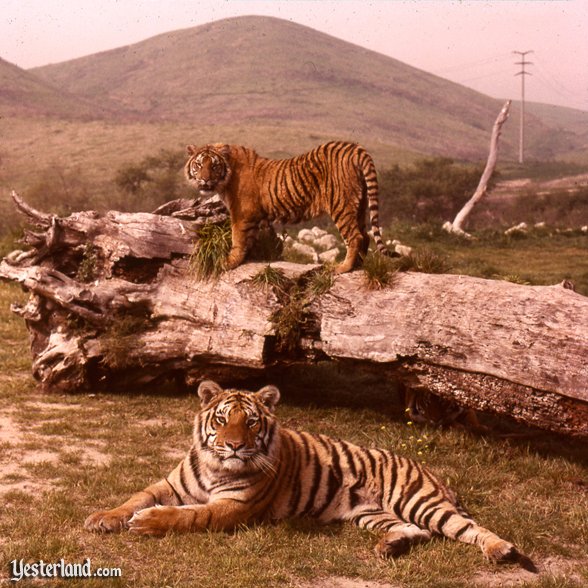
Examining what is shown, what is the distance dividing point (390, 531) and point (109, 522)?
1945 millimetres

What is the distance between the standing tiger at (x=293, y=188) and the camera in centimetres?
888

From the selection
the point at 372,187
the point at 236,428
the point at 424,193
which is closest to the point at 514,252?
the point at 372,187

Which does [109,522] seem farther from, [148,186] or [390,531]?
[148,186]

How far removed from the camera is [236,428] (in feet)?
17.6

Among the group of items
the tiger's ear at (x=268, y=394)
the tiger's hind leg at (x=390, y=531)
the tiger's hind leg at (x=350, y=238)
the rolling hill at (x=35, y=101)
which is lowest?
the tiger's hind leg at (x=390, y=531)

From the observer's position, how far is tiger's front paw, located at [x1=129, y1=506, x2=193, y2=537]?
5355mm

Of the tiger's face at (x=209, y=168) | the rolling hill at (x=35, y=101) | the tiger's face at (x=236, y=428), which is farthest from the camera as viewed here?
the rolling hill at (x=35, y=101)

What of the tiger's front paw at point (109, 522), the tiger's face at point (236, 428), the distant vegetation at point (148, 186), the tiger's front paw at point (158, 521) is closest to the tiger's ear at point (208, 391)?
the tiger's face at point (236, 428)

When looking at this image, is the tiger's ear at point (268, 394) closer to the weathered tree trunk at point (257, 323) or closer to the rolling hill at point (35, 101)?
the weathered tree trunk at point (257, 323)

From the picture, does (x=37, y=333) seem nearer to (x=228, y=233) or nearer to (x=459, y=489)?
(x=228, y=233)

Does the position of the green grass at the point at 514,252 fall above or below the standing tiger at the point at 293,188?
below

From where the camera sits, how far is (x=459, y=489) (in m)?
6.71

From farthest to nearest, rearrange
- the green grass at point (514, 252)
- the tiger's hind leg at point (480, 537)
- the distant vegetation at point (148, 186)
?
the distant vegetation at point (148, 186) < the green grass at point (514, 252) < the tiger's hind leg at point (480, 537)

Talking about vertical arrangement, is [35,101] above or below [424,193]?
above
